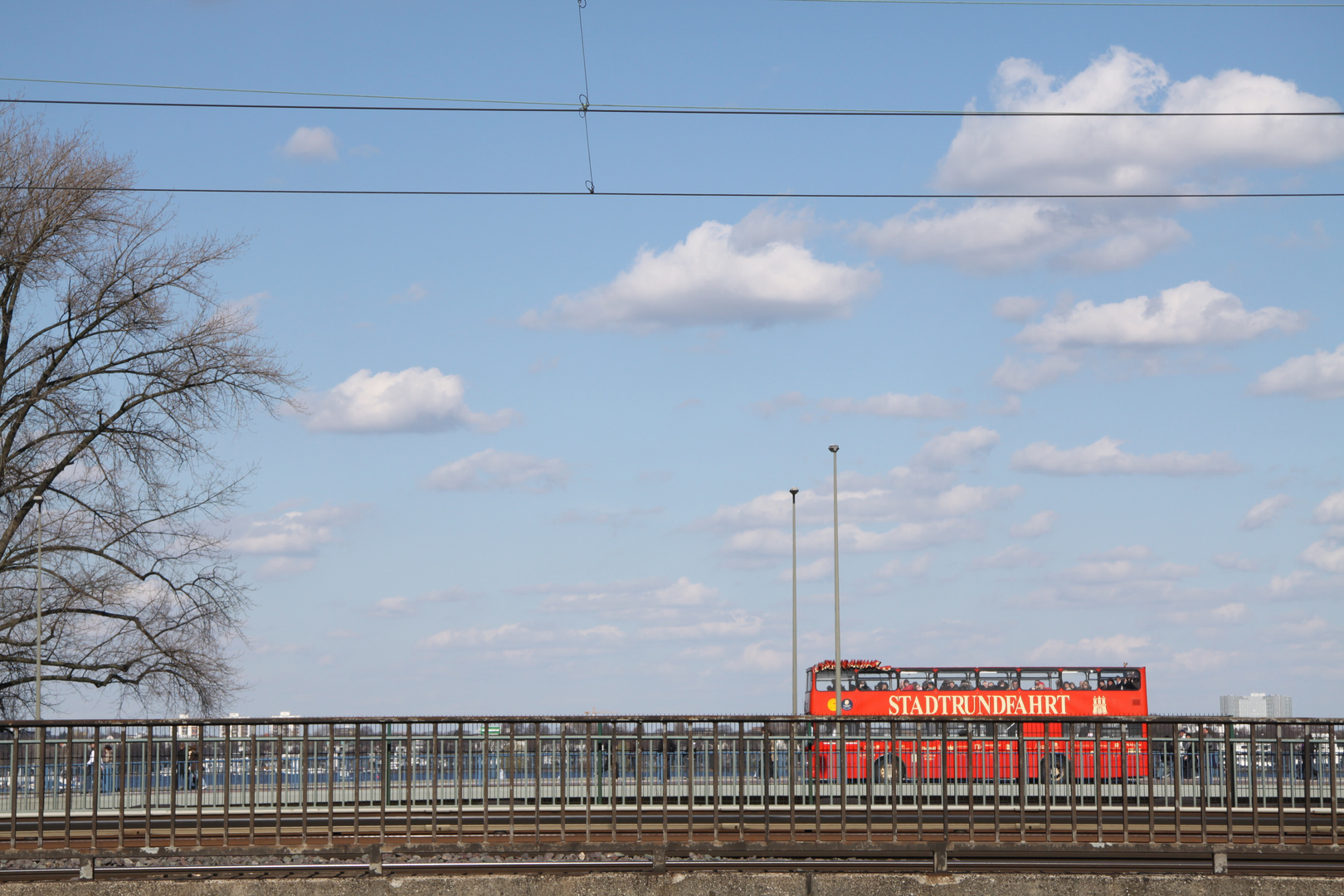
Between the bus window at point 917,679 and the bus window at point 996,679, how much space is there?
41.6 inches

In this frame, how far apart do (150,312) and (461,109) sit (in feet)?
59.7

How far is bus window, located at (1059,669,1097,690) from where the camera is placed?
28594mm

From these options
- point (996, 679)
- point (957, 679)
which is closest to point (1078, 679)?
point (996, 679)

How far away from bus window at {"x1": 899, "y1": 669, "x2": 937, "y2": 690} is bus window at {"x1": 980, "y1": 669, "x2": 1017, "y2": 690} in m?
1.06

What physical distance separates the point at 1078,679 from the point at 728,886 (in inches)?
745

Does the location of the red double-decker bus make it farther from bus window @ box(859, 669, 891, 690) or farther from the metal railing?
bus window @ box(859, 669, 891, 690)

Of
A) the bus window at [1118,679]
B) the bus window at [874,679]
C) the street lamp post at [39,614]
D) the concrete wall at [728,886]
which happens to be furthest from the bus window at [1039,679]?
the street lamp post at [39,614]

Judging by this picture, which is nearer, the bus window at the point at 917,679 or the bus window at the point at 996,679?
the bus window at the point at 996,679

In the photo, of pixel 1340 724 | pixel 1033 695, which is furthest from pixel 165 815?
pixel 1033 695

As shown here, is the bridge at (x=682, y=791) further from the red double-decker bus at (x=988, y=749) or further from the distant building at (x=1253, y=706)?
the distant building at (x=1253, y=706)

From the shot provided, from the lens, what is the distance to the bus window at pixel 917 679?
29.0 m

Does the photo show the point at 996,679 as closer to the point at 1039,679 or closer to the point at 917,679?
the point at 1039,679

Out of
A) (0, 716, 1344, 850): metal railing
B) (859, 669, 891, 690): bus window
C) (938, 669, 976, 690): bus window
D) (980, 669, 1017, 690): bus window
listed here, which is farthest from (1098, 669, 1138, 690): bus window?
(0, 716, 1344, 850): metal railing

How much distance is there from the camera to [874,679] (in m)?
30.9
